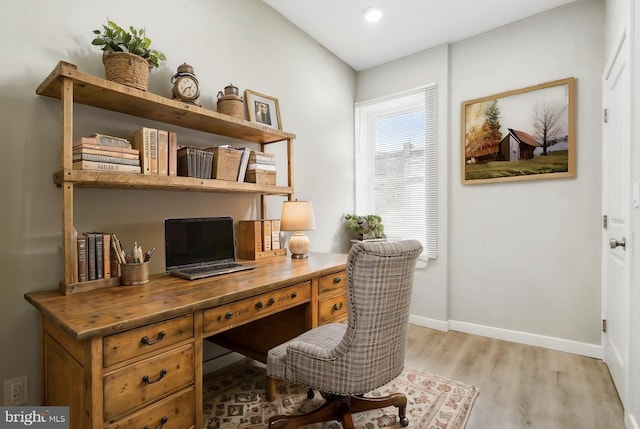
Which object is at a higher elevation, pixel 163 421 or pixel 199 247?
pixel 199 247

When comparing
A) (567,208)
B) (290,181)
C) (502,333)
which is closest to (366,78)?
(290,181)

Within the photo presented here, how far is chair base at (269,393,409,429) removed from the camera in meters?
1.49

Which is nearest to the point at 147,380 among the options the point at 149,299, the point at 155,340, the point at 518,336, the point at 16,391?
the point at 155,340

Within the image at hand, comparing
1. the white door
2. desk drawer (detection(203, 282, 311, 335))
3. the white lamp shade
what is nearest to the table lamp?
the white lamp shade

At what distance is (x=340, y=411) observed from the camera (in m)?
1.54

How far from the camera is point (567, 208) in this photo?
2562 mm

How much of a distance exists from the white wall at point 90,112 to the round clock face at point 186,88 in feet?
0.77

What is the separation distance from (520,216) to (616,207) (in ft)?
2.41

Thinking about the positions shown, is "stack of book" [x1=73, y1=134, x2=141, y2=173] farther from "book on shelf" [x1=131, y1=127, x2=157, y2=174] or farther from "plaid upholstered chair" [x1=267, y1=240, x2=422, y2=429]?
"plaid upholstered chair" [x1=267, y1=240, x2=422, y2=429]

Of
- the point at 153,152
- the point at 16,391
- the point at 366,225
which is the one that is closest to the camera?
the point at 16,391

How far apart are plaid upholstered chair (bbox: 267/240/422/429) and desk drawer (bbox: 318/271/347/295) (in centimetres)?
45

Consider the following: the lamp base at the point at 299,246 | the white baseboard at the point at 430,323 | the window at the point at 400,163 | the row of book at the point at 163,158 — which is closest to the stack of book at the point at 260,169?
the row of book at the point at 163,158

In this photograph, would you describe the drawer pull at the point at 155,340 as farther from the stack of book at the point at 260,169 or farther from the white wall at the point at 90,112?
the stack of book at the point at 260,169

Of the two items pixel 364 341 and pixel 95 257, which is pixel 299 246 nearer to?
pixel 364 341
